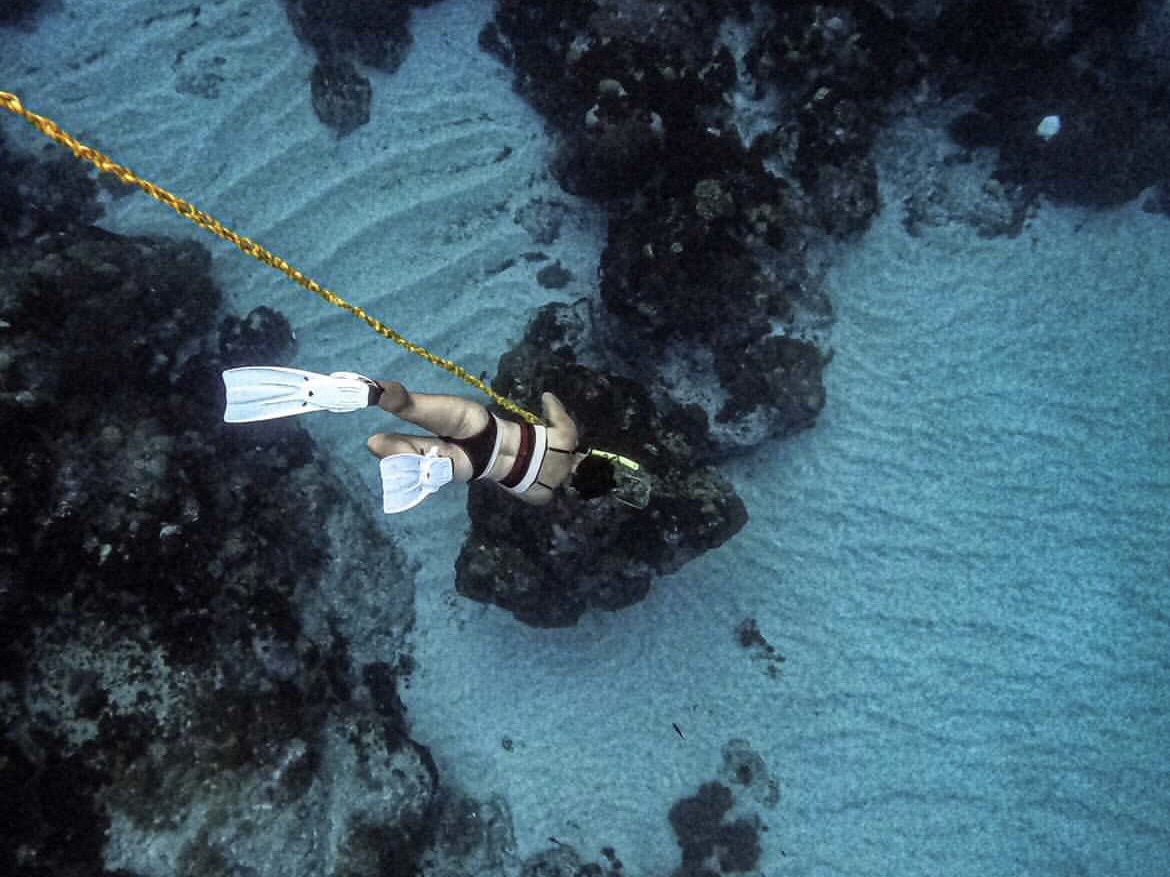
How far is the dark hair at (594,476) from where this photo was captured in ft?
15.3

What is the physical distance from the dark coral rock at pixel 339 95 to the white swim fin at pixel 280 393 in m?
4.52

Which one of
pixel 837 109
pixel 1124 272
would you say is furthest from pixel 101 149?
pixel 1124 272

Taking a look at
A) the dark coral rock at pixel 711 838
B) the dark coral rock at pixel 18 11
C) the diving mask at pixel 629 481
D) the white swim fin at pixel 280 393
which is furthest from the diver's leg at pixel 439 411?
the dark coral rock at pixel 18 11

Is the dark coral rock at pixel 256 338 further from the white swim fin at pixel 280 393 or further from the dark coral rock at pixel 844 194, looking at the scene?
the dark coral rock at pixel 844 194

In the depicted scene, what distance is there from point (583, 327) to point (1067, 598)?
201 inches

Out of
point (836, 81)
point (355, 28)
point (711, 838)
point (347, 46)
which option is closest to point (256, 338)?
point (347, 46)

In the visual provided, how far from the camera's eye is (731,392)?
262 inches

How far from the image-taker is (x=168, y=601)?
5.41 meters

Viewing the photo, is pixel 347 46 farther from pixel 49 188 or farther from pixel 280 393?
pixel 280 393

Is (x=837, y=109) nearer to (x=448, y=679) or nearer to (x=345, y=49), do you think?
(x=345, y=49)

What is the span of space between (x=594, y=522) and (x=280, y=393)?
282 cm

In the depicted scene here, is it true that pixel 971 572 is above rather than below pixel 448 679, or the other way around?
above

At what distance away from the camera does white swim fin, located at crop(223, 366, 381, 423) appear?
3932 millimetres

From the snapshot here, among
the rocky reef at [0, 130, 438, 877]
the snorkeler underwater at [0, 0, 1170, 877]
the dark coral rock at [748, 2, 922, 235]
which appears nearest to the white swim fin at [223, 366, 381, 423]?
the snorkeler underwater at [0, 0, 1170, 877]
